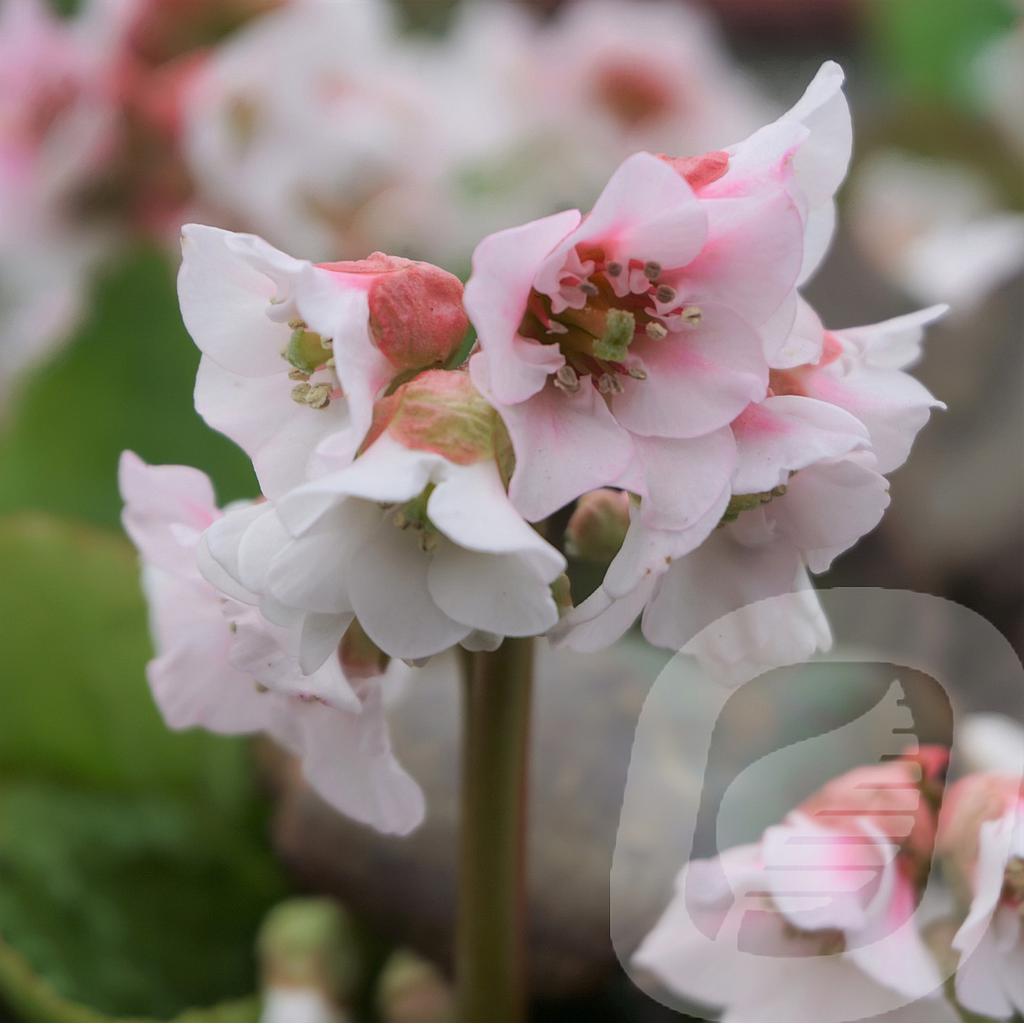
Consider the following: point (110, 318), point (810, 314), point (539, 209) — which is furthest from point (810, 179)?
point (539, 209)

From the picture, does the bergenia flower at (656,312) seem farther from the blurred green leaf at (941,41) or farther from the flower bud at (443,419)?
the blurred green leaf at (941,41)

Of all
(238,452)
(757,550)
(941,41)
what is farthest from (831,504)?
(941,41)

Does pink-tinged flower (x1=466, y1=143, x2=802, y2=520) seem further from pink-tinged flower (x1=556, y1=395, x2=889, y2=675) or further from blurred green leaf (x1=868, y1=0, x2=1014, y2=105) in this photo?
blurred green leaf (x1=868, y1=0, x2=1014, y2=105)

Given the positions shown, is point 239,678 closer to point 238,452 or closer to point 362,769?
point 362,769

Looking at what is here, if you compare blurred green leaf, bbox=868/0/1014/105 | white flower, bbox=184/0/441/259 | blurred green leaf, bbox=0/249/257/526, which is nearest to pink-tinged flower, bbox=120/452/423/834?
blurred green leaf, bbox=0/249/257/526

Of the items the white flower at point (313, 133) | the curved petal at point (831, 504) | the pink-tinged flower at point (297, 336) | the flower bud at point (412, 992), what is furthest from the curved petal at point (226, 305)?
the white flower at point (313, 133)

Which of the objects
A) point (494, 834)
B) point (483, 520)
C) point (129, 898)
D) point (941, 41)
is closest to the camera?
point (483, 520)
